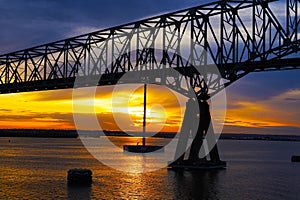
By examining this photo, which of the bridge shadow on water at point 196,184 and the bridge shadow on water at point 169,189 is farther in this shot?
the bridge shadow on water at point 196,184

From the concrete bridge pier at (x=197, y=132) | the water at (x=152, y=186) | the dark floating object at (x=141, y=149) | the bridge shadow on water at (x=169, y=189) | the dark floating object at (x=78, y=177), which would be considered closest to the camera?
the bridge shadow on water at (x=169, y=189)

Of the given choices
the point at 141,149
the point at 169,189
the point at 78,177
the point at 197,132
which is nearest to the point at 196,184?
the point at 169,189

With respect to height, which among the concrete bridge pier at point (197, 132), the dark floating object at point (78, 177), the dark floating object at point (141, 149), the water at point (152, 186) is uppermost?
the concrete bridge pier at point (197, 132)

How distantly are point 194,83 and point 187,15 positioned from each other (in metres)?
8.62

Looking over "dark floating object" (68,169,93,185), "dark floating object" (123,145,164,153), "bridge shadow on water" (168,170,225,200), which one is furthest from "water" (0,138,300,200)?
"dark floating object" (123,145,164,153)

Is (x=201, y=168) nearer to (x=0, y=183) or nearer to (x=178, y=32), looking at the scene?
(x=178, y=32)

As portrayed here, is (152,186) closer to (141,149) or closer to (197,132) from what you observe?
(197,132)

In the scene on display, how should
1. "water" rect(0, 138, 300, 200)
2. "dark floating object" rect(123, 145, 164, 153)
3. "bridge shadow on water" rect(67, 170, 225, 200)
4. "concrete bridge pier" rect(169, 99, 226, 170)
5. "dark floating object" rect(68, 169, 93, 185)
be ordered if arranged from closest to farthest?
"bridge shadow on water" rect(67, 170, 225, 200) < "water" rect(0, 138, 300, 200) < "dark floating object" rect(68, 169, 93, 185) < "concrete bridge pier" rect(169, 99, 226, 170) < "dark floating object" rect(123, 145, 164, 153)

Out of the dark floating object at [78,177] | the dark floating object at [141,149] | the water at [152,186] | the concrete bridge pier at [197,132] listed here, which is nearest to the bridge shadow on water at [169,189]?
the water at [152,186]

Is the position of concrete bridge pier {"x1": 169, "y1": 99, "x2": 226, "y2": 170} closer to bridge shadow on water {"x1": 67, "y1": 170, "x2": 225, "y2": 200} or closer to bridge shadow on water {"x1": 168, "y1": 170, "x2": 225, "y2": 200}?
bridge shadow on water {"x1": 168, "y1": 170, "x2": 225, "y2": 200}

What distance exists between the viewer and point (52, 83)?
89.9 meters

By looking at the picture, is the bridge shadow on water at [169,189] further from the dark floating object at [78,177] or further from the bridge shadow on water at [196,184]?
the dark floating object at [78,177]

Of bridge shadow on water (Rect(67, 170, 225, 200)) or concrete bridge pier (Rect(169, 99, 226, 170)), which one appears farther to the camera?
concrete bridge pier (Rect(169, 99, 226, 170))

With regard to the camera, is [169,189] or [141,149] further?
[141,149]
